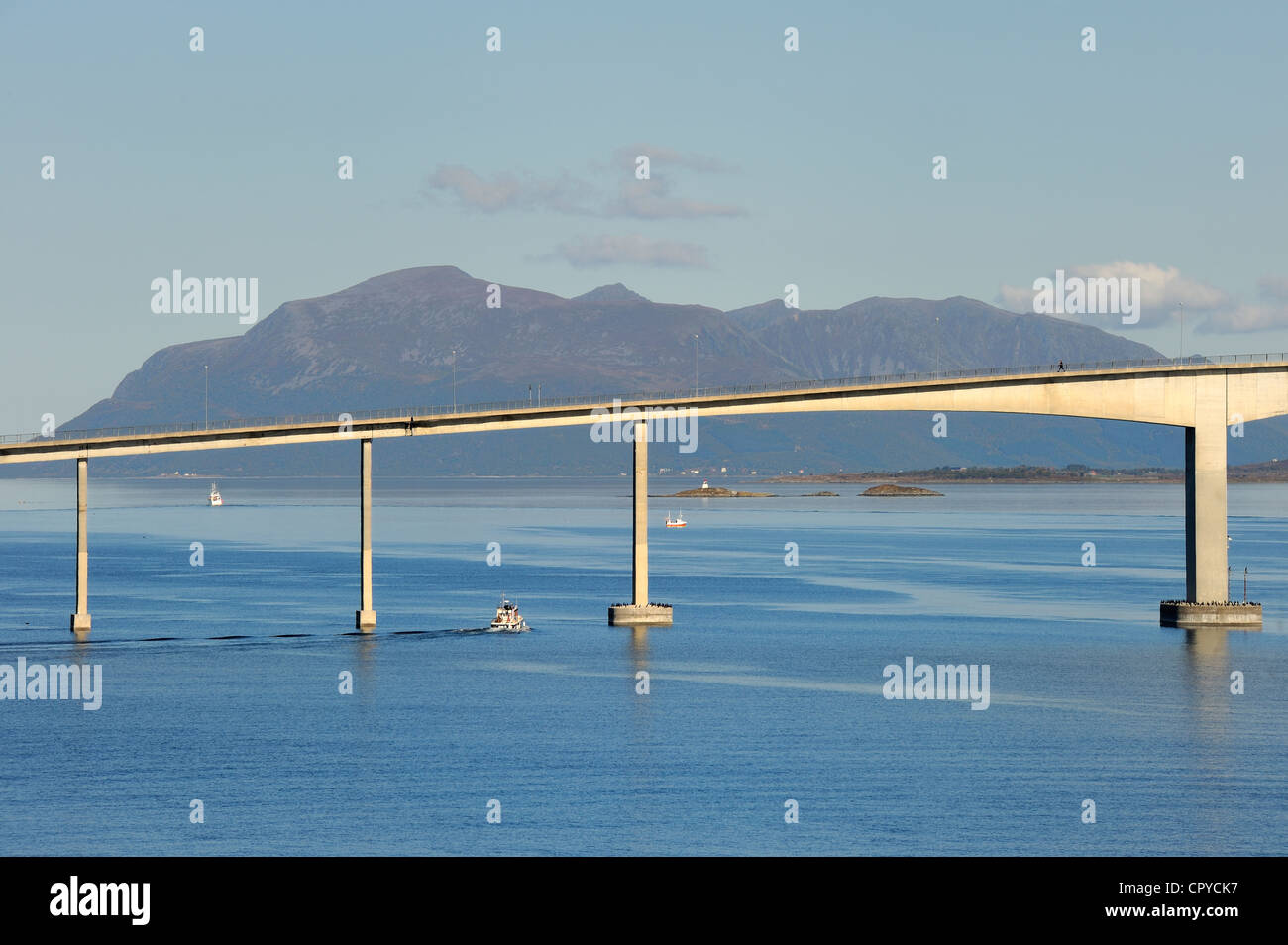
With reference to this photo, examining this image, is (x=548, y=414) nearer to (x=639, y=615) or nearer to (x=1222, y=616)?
(x=639, y=615)

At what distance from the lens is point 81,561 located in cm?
10088

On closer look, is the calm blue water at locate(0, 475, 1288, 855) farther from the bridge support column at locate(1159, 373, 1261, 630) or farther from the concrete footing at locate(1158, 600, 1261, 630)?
the bridge support column at locate(1159, 373, 1261, 630)

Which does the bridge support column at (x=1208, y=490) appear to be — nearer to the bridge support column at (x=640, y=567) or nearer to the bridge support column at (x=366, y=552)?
the bridge support column at (x=640, y=567)

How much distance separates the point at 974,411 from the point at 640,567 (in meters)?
24.3

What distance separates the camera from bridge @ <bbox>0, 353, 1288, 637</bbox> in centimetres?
9856

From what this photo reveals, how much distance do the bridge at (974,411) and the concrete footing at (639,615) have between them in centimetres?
29

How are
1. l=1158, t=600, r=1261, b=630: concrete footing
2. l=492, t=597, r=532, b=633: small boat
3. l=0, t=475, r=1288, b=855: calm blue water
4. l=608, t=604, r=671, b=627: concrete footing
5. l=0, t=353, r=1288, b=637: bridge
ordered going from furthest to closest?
l=492, t=597, r=532, b=633: small boat, l=608, t=604, r=671, b=627: concrete footing, l=1158, t=600, r=1261, b=630: concrete footing, l=0, t=353, r=1288, b=637: bridge, l=0, t=475, r=1288, b=855: calm blue water

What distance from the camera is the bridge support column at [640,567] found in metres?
103

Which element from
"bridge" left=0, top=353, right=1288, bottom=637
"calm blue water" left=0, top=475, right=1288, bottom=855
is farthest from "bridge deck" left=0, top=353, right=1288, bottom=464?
"calm blue water" left=0, top=475, right=1288, bottom=855

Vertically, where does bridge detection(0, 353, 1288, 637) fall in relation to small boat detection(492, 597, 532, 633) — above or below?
above

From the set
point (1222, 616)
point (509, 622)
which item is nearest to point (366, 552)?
point (509, 622)

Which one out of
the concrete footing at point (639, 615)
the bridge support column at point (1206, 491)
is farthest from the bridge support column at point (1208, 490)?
the concrete footing at point (639, 615)

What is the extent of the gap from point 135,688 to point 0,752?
17439 millimetres
